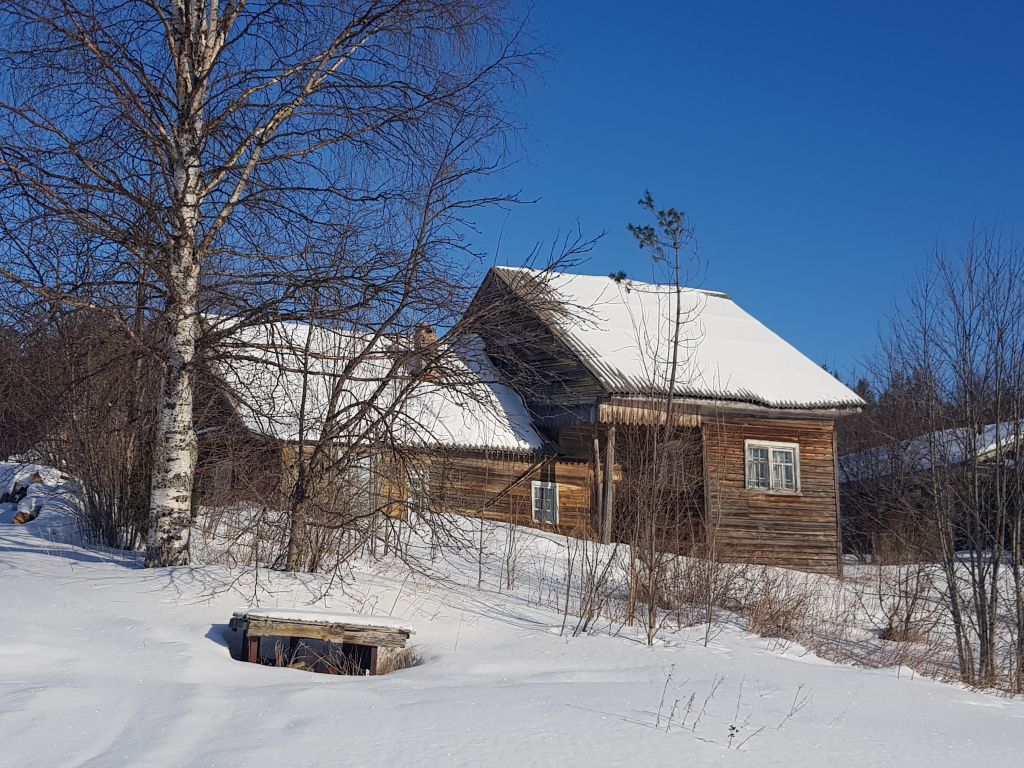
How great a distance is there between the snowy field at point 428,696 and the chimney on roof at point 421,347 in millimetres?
2327

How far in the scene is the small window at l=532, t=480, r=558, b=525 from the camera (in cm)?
2045

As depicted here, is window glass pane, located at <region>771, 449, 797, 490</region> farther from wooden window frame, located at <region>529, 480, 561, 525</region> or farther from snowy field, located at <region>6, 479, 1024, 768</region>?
snowy field, located at <region>6, 479, 1024, 768</region>

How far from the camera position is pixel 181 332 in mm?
9000

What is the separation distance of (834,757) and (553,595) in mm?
7298

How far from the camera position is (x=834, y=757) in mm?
4797

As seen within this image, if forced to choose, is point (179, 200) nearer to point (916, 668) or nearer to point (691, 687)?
point (691, 687)

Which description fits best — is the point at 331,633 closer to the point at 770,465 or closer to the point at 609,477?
the point at 609,477

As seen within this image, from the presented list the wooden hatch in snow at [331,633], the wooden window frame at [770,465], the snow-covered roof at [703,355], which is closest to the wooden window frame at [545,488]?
the snow-covered roof at [703,355]

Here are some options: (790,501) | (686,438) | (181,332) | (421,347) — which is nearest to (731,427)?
(686,438)

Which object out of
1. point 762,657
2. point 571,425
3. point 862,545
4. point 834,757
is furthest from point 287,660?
point 862,545

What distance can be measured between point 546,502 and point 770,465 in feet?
17.4

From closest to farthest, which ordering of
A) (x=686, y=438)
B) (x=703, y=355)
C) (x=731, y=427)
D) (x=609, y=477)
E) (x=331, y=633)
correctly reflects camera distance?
(x=331, y=633), (x=609, y=477), (x=686, y=438), (x=731, y=427), (x=703, y=355)

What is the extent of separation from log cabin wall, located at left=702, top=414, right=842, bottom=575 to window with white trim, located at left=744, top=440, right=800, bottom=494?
12 centimetres

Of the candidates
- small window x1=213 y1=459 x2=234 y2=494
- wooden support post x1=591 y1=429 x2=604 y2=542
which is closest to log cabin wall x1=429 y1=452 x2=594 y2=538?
wooden support post x1=591 y1=429 x2=604 y2=542
